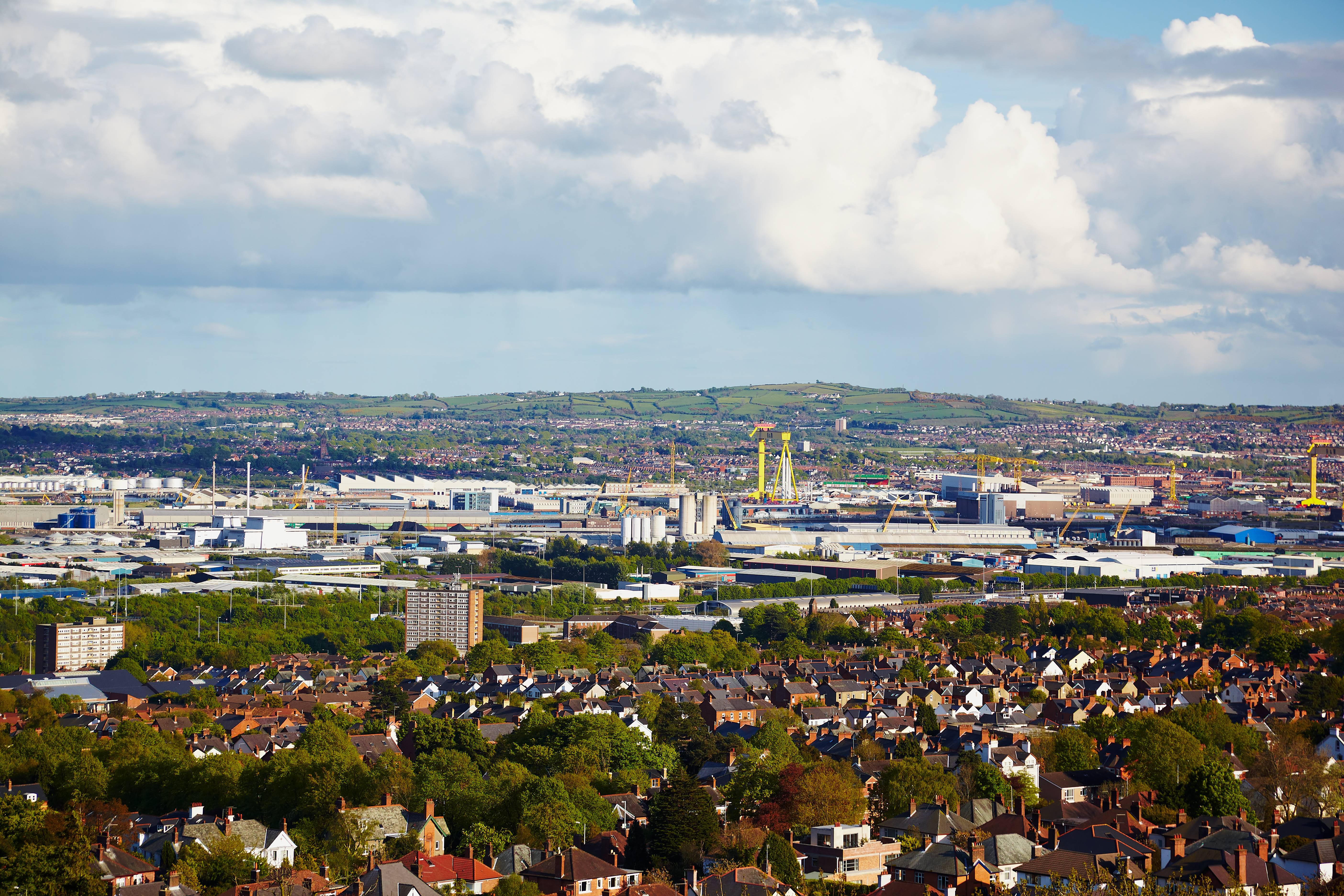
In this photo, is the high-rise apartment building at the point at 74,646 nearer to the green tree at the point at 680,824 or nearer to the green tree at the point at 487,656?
the green tree at the point at 487,656

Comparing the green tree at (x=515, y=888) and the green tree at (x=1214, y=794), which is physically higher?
the green tree at (x=1214, y=794)

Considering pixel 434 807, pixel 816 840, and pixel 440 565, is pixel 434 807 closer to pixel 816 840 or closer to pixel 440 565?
pixel 816 840

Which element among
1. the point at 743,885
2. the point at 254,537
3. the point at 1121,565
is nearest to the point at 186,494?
the point at 254,537

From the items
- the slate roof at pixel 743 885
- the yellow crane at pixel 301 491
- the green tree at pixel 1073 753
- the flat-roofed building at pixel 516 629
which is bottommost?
the flat-roofed building at pixel 516 629

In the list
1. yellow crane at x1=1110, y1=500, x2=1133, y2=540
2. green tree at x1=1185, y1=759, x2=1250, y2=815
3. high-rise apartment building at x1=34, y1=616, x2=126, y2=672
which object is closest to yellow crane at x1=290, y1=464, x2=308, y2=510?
yellow crane at x1=1110, y1=500, x2=1133, y2=540

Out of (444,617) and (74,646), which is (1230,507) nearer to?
(444,617)

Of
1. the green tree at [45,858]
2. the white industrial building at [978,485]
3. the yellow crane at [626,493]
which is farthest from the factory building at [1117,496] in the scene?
the green tree at [45,858]

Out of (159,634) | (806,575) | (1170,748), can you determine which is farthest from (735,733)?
(806,575)

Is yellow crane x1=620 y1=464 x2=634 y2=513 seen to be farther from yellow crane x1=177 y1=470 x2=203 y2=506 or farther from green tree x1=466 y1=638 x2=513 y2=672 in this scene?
green tree x1=466 y1=638 x2=513 y2=672
